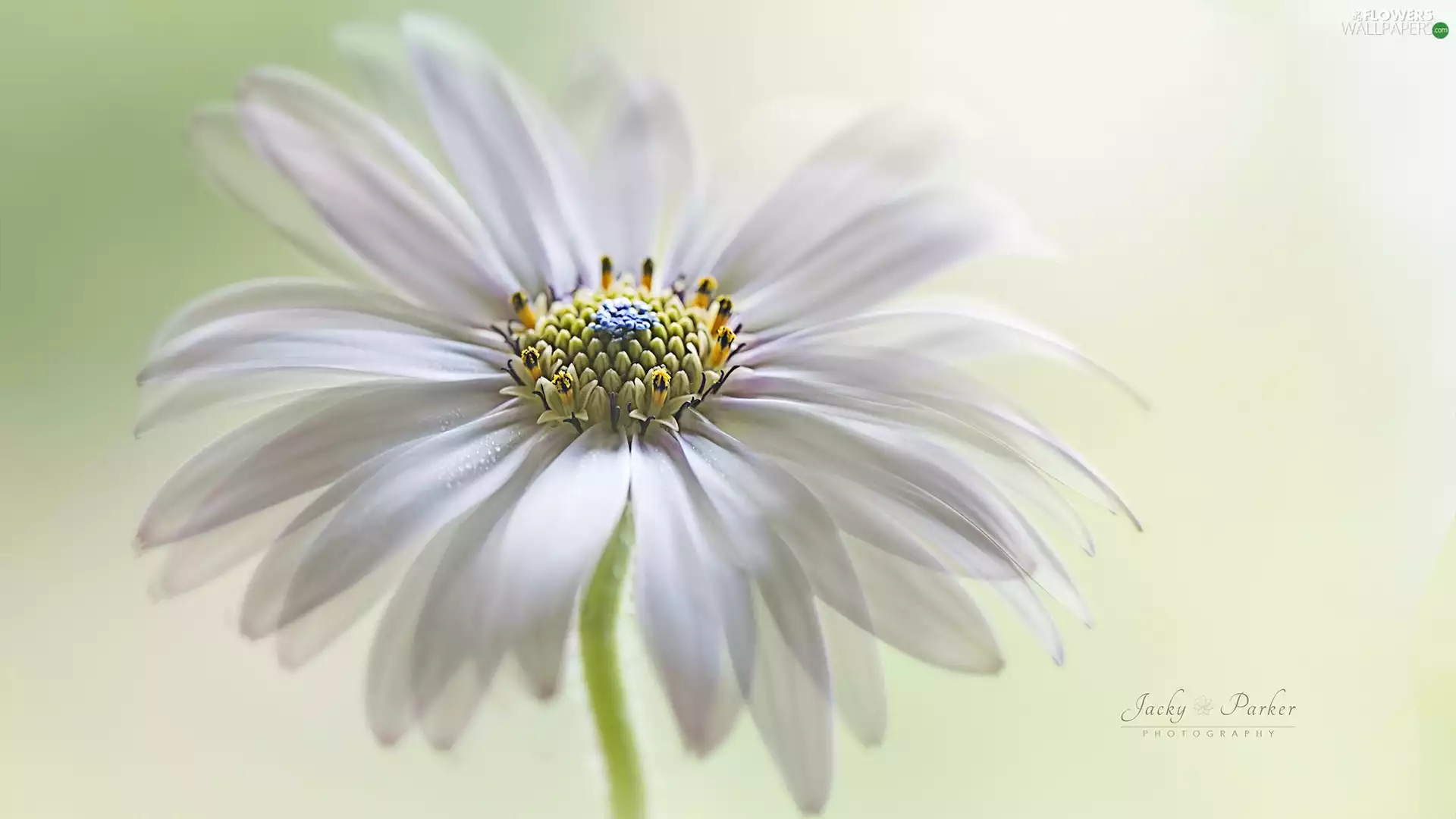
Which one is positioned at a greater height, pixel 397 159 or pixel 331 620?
pixel 397 159

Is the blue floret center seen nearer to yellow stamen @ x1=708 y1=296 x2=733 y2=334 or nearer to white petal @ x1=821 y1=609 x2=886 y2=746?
yellow stamen @ x1=708 y1=296 x2=733 y2=334

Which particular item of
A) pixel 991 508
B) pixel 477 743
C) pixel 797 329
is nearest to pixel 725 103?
pixel 797 329

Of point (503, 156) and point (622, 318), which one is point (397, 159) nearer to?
point (503, 156)

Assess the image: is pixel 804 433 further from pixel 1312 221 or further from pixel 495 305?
pixel 1312 221
